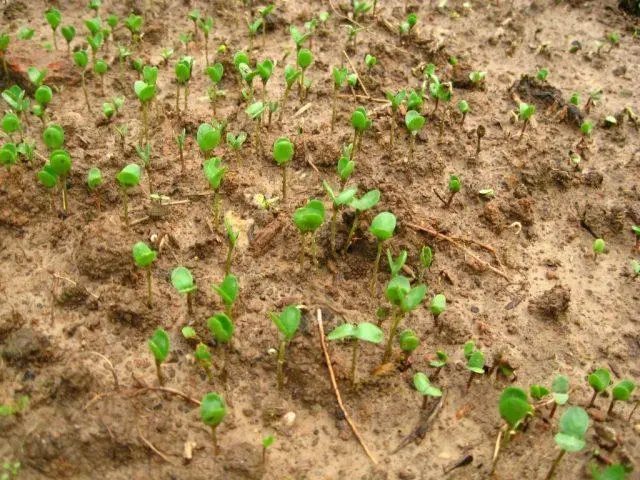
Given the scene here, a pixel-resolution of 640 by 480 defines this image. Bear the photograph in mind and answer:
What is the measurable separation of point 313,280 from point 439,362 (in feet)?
1.90

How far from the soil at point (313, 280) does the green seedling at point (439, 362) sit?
4 centimetres

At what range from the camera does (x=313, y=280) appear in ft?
7.94

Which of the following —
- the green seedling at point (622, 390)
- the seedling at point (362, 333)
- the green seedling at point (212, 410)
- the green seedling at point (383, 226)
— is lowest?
the green seedling at point (212, 410)

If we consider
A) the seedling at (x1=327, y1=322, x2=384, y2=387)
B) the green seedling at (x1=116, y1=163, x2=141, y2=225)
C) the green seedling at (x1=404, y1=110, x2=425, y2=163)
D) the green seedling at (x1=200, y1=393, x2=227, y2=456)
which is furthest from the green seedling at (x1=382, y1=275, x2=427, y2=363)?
the green seedling at (x1=116, y1=163, x2=141, y2=225)

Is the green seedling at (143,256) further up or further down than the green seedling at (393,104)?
further down

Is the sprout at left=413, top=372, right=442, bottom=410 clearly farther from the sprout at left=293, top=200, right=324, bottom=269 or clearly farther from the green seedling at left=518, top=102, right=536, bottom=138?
the green seedling at left=518, top=102, right=536, bottom=138

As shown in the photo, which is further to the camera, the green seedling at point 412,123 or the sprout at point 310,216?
the green seedling at point 412,123

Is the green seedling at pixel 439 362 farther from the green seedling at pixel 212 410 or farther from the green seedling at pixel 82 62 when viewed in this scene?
the green seedling at pixel 82 62

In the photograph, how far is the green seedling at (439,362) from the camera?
213 centimetres

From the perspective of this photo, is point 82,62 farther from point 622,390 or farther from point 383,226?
point 622,390

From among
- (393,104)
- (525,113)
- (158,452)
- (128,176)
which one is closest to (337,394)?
(158,452)

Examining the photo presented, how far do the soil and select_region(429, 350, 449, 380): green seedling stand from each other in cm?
4

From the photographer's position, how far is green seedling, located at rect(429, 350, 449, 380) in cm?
213

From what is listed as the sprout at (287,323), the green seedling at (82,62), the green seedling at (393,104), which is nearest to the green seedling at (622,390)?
the sprout at (287,323)
